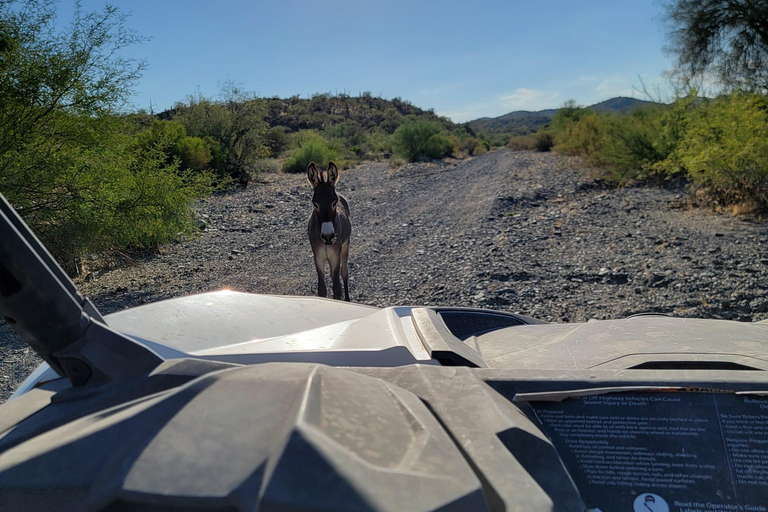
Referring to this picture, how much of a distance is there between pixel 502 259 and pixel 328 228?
11.9 feet

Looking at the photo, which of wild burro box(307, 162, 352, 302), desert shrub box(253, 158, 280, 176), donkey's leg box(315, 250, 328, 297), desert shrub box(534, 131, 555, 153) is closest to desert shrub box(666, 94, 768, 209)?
wild burro box(307, 162, 352, 302)

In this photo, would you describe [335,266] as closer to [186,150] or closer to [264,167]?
[186,150]

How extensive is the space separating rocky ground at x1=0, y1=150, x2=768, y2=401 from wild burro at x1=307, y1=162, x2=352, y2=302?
2.41ft

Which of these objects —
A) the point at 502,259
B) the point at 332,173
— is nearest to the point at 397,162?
the point at 502,259

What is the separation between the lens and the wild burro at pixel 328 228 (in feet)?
23.1

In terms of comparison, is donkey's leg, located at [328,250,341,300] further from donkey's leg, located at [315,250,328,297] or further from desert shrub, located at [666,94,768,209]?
desert shrub, located at [666,94,768,209]

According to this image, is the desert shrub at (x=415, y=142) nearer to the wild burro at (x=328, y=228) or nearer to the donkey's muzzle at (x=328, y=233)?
the wild burro at (x=328, y=228)

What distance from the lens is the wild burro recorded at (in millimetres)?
7055

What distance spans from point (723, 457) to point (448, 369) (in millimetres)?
716

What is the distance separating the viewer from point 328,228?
22.5 ft

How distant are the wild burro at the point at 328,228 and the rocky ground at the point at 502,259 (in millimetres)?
734

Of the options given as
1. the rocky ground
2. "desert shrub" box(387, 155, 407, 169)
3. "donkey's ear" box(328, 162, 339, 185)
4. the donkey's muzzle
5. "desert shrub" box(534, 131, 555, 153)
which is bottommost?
the rocky ground

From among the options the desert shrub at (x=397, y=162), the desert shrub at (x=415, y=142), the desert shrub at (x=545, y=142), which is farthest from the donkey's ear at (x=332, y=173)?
the desert shrub at (x=545, y=142)

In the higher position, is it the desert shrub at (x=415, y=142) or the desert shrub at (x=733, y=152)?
the desert shrub at (x=415, y=142)
